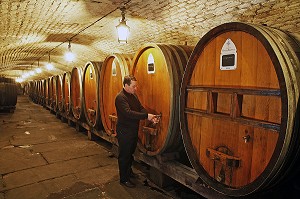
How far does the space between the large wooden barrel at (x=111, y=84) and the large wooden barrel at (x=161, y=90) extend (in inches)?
19.7

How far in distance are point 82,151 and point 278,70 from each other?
4.59m

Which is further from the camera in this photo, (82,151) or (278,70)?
(82,151)

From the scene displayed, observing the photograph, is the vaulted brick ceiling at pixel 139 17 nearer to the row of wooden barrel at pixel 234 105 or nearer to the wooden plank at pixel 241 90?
the row of wooden barrel at pixel 234 105

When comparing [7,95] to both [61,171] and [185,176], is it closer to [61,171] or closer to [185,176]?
[61,171]

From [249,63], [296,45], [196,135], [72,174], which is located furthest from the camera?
[72,174]

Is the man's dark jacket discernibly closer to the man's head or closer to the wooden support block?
the man's head

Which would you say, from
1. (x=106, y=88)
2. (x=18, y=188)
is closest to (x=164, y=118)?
(x=106, y=88)

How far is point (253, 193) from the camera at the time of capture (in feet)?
6.09

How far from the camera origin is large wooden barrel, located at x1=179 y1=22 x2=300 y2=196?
160 cm

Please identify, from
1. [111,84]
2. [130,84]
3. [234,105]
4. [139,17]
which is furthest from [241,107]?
[139,17]

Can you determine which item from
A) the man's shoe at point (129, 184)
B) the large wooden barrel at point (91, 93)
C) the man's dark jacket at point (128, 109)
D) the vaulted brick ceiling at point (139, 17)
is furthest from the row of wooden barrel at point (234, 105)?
the large wooden barrel at point (91, 93)

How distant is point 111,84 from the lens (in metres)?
4.43

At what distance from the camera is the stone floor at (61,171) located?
3.23 meters

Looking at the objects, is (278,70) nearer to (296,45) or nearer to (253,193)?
(296,45)
